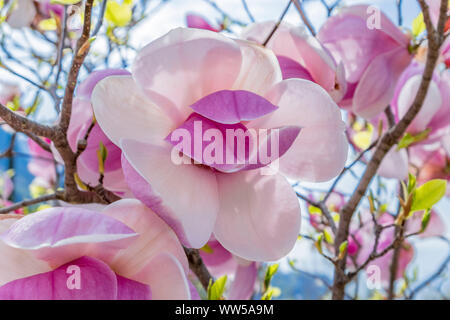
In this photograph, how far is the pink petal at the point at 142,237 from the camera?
286 mm

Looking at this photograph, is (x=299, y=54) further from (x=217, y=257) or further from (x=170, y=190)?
(x=217, y=257)

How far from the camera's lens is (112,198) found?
0.40 m

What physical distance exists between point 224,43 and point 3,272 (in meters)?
0.19

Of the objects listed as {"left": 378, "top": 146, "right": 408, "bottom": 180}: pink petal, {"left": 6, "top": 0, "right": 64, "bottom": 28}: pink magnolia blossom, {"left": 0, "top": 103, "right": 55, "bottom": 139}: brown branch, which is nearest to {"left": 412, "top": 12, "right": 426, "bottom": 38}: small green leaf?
{"left": 378, "top": 146, "right": 408, "bottom": 180}: pink petal

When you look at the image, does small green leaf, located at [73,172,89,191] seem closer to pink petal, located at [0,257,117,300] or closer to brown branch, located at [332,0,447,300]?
pink petal, located at [0,257,117,300]

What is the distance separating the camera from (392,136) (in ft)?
1.82

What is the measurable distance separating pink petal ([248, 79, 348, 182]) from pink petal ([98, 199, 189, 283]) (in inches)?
3.7

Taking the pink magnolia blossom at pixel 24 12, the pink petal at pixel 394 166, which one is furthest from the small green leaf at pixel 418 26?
the pink magnolia blossom at pixel 24 12

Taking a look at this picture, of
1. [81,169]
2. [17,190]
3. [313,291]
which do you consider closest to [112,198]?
[81,169]

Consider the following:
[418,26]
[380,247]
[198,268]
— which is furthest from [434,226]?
[198,268]

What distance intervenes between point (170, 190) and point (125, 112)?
6 centimetres

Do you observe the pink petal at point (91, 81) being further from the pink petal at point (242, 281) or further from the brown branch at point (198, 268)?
the pink petal at point (242, 281)

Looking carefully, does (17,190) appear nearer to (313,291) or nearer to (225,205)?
(313,291)

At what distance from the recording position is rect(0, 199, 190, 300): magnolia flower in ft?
0.84
